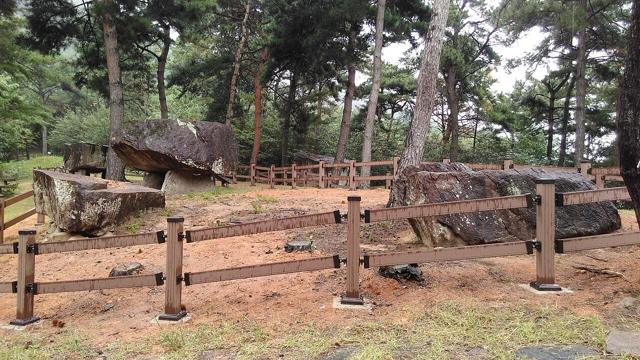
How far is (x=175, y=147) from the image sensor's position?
12.7 m

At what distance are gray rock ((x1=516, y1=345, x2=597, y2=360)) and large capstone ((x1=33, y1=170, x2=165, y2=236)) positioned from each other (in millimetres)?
7616

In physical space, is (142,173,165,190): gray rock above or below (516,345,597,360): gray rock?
above

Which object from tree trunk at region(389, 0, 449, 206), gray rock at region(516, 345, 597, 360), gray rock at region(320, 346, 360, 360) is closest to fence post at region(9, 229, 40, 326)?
gray rock at region(320, 346, 360, 360)

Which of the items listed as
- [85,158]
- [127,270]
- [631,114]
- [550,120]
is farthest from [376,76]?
[631,114]

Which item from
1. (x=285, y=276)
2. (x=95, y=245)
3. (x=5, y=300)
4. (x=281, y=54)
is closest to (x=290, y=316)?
(x=285, y=276)

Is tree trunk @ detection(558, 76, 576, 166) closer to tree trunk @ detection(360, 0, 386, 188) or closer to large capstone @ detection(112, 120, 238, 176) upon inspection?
tree trunk @ detection(360, 0, 386, 188)

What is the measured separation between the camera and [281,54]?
782 inches

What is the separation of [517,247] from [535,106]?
23523mm

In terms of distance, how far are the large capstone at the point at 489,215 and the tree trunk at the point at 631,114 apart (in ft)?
9.86

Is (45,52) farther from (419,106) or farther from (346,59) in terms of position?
(419,106)

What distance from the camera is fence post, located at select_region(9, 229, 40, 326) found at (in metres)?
4.83

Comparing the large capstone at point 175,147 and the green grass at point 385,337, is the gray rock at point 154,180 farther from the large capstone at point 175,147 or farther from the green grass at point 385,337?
the green grass at point 385,337

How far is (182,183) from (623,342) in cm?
1237

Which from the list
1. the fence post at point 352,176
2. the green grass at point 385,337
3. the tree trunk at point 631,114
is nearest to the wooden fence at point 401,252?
the green grass at point 385,337
